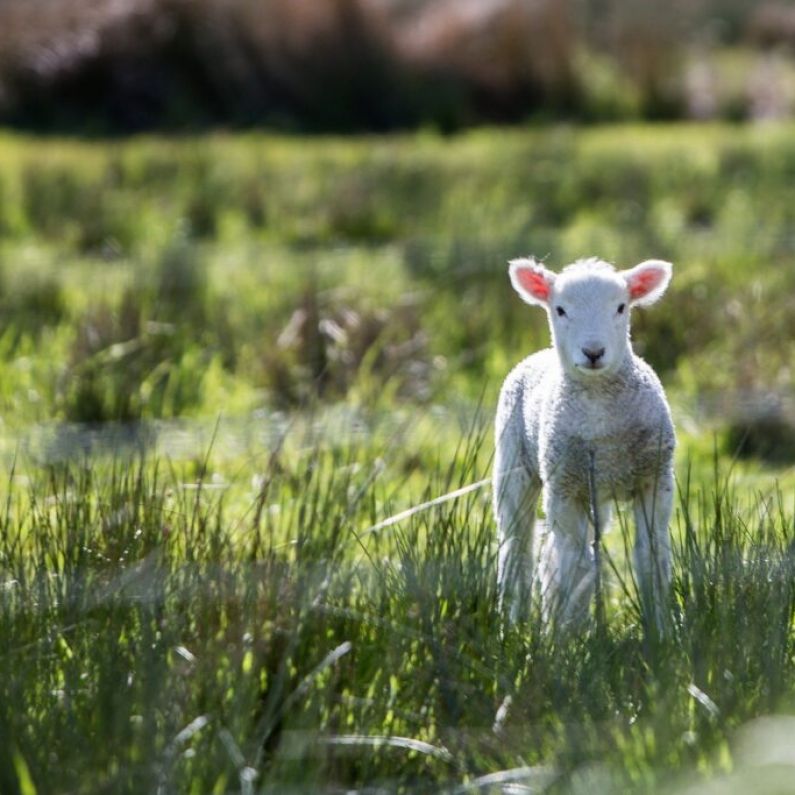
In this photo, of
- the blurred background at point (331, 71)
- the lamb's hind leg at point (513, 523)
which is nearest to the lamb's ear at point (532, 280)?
the lamb's hind leg at point (513, 523)

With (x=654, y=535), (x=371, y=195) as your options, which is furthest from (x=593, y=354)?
(x=371, y=195)

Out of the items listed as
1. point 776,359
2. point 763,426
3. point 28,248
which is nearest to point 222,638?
point 763,426

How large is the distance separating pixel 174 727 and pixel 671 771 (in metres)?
0.98

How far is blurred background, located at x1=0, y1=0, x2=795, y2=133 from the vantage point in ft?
56.1

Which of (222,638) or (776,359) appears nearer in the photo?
(222,638)

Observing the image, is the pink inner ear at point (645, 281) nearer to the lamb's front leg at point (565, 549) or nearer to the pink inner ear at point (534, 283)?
the pink inner ear at point (534, 283)

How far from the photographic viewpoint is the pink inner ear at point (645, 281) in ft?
16.3

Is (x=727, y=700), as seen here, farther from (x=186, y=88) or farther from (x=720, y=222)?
(x=186, y=88)

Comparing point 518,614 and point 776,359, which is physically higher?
point 776,359

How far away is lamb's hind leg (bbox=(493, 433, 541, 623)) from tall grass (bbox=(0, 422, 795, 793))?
0.06 metres

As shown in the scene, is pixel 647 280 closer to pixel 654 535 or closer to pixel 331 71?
pixel 654 535

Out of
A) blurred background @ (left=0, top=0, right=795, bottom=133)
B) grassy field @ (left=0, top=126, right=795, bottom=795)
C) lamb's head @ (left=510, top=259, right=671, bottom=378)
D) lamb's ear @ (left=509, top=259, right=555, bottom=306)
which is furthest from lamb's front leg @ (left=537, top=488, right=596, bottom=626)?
blurred background @ (left=0, top=0, right=795, bottom=133)

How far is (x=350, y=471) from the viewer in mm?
4695

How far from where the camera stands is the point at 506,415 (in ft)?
17.1
